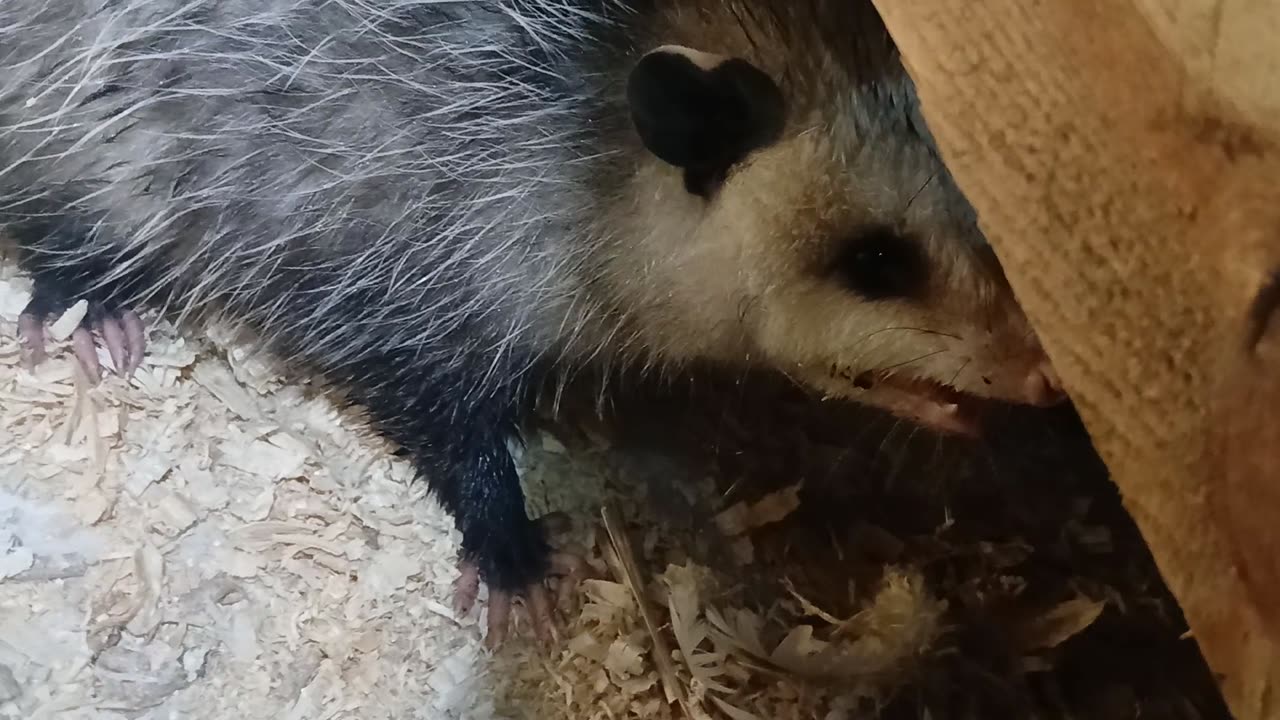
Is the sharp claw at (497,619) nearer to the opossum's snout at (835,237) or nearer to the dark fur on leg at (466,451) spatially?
the dark fur on leg at (466,451)

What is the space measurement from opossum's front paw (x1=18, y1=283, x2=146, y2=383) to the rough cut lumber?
5.48ft

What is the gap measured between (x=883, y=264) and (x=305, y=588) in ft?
3.61

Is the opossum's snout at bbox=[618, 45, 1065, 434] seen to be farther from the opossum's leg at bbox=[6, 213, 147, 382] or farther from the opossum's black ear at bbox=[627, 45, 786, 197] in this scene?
the opossum's leg at bbox=[6, 213, 147, 382]

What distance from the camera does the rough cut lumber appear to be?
2.28ft

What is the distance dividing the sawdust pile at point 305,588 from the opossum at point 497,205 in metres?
0.09

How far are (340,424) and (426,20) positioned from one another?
745mm

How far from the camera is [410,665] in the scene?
71.5 inches

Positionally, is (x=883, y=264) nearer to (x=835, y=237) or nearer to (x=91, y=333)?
(x=835, y=237)

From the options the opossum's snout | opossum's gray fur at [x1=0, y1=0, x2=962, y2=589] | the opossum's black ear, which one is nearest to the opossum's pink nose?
the opossum's snout

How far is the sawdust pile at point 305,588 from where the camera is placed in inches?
68.3

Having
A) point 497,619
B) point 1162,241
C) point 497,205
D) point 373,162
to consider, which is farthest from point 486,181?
point 1162,241

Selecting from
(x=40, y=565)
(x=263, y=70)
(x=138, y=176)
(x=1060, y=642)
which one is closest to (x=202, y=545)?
(x=40, y=565)

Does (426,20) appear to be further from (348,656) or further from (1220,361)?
(1220,361)

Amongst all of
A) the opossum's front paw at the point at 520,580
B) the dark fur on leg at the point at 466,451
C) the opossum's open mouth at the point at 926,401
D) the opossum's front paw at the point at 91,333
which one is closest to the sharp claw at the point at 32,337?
the opossum's front paw at the point at 91,333
